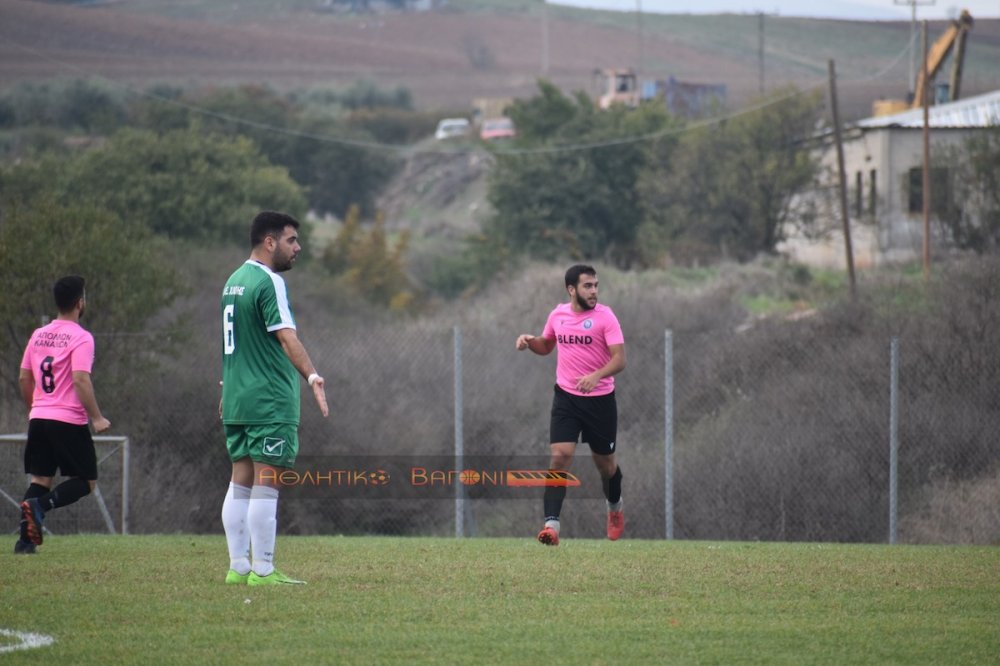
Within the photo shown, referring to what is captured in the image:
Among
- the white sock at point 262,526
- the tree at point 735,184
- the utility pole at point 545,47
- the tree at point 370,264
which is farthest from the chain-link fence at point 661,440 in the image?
the utility pole at point 545,47

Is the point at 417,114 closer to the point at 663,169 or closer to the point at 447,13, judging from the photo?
the point at 447,13

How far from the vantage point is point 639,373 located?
21.4 metres

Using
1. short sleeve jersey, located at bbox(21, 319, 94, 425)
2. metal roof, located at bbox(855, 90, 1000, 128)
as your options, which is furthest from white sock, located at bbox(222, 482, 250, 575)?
metal roof, located at bbox(855, 90, 1000, 128)

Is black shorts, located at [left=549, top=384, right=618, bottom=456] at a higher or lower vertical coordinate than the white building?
lower

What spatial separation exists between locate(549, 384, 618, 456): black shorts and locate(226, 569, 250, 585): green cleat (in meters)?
2.97

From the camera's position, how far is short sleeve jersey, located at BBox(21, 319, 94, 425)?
9.48 m

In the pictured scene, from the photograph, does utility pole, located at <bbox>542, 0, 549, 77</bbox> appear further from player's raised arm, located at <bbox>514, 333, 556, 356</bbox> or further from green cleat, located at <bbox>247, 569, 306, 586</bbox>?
green cleat, located at <bbox>247, 569, 306, 586</bbox>

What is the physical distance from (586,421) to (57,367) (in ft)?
12.4

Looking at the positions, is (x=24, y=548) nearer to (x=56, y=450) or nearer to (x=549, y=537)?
(x=56, y=450)

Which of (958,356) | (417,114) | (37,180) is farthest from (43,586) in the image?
(417,114)

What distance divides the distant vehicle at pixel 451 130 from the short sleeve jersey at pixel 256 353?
8866 cm

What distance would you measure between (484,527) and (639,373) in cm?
428

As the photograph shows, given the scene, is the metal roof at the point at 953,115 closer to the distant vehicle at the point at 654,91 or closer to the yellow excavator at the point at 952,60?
the yellow excavator at the point at 952,60

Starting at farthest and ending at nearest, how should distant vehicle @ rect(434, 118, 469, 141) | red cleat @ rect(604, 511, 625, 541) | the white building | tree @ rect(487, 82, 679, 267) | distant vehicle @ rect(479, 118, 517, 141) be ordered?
distant vehicle @ rect(434, 118, 469, 141)
distant vehicle @ rect(479, 118, 517, 141)
tree @ rect(487, 82, 679, 267)
the white building
red cleat @ rect(604, 511, 625, 541)
